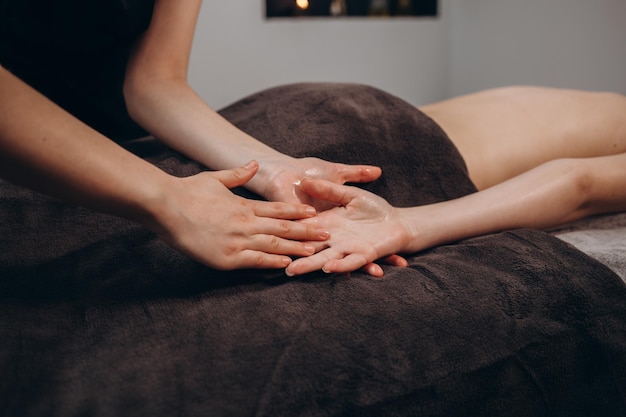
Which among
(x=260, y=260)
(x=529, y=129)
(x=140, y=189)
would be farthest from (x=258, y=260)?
(x=529, y=129)

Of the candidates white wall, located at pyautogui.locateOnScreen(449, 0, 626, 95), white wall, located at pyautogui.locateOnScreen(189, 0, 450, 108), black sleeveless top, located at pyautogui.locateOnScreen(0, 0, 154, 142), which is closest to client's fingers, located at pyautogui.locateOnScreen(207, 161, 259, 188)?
black sleeveless top, located at pyautogui.locateOnScreen(0, 0, 154, 142)

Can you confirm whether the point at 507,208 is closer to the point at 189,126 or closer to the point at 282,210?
the point at 282,210

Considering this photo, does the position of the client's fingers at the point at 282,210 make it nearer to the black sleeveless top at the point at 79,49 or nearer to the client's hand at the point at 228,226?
the client's hand at the point at 228,226

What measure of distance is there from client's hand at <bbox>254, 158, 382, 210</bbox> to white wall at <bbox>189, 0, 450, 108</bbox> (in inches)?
54.7

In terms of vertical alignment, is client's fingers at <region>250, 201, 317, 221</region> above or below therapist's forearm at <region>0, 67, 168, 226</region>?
below

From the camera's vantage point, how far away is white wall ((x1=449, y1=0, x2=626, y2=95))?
2219 millimetres

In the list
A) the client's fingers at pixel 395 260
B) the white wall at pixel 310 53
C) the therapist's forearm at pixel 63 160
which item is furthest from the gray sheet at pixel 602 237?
the white wall at pixel 310 53

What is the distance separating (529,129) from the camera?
1341mm

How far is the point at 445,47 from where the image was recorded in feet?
9.71

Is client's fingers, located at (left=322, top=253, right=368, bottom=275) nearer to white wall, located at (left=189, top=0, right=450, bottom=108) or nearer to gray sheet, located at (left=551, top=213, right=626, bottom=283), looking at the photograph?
gray sheet, located at (left=551, top=213, right=626, bottom=283)

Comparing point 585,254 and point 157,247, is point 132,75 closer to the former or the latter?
point 157,247

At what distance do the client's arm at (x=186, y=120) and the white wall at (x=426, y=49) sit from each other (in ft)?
3.67

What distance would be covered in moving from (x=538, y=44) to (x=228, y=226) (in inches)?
85.7

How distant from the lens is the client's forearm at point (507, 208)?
40.3 inches
